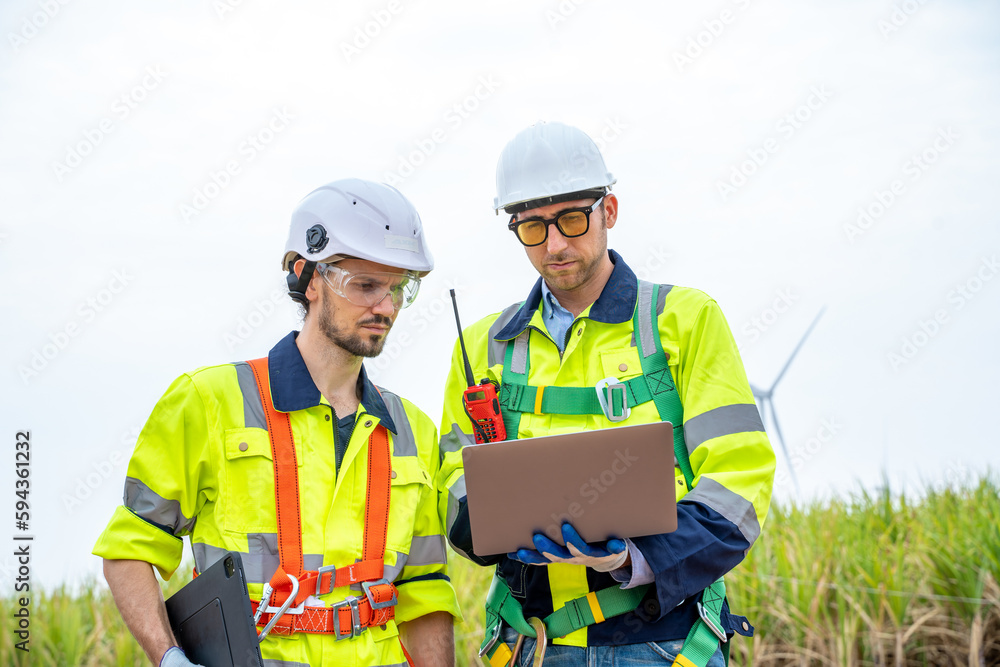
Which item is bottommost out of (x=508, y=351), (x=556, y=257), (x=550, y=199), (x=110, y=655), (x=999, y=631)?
(x=999, y=631)

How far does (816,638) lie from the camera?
689 cm

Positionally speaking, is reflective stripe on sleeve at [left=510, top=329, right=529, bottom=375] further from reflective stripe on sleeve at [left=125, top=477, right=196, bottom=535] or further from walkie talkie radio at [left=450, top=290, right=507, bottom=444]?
reflective stripe on sleeve at [left=125, top=477, right=196, bottom=535]

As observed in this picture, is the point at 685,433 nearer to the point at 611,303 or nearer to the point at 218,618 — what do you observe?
the point at 611,303

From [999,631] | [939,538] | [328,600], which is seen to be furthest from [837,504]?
[328,600]

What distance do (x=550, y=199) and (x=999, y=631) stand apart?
18.9ft

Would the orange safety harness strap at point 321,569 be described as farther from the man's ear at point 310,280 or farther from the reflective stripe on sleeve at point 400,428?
the man's ear at point 310,280

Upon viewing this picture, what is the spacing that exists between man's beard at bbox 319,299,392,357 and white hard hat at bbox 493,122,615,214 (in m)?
0.84

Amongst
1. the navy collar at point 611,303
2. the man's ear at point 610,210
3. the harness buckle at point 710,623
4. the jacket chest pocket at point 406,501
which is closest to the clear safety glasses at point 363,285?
the navy collar at point 611,303

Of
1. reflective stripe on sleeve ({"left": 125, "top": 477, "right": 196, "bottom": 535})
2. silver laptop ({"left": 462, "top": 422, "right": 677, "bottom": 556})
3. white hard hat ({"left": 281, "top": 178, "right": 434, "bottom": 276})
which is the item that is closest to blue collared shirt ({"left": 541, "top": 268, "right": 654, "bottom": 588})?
silver laptop ({"left": 462, "top": 422, "right": 677, "bottom": 556})

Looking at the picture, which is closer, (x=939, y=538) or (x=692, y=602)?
(x=692, y=602)

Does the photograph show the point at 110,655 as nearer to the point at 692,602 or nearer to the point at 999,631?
the point at 692,602

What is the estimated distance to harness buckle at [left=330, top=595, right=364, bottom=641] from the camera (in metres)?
3.18

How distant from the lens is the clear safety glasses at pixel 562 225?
3.71 metres

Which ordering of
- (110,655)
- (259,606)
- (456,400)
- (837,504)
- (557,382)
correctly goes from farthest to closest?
1. (837,504)
2. (110,655)
3. (456,400)
4. (557,382)
5. (259,606)
